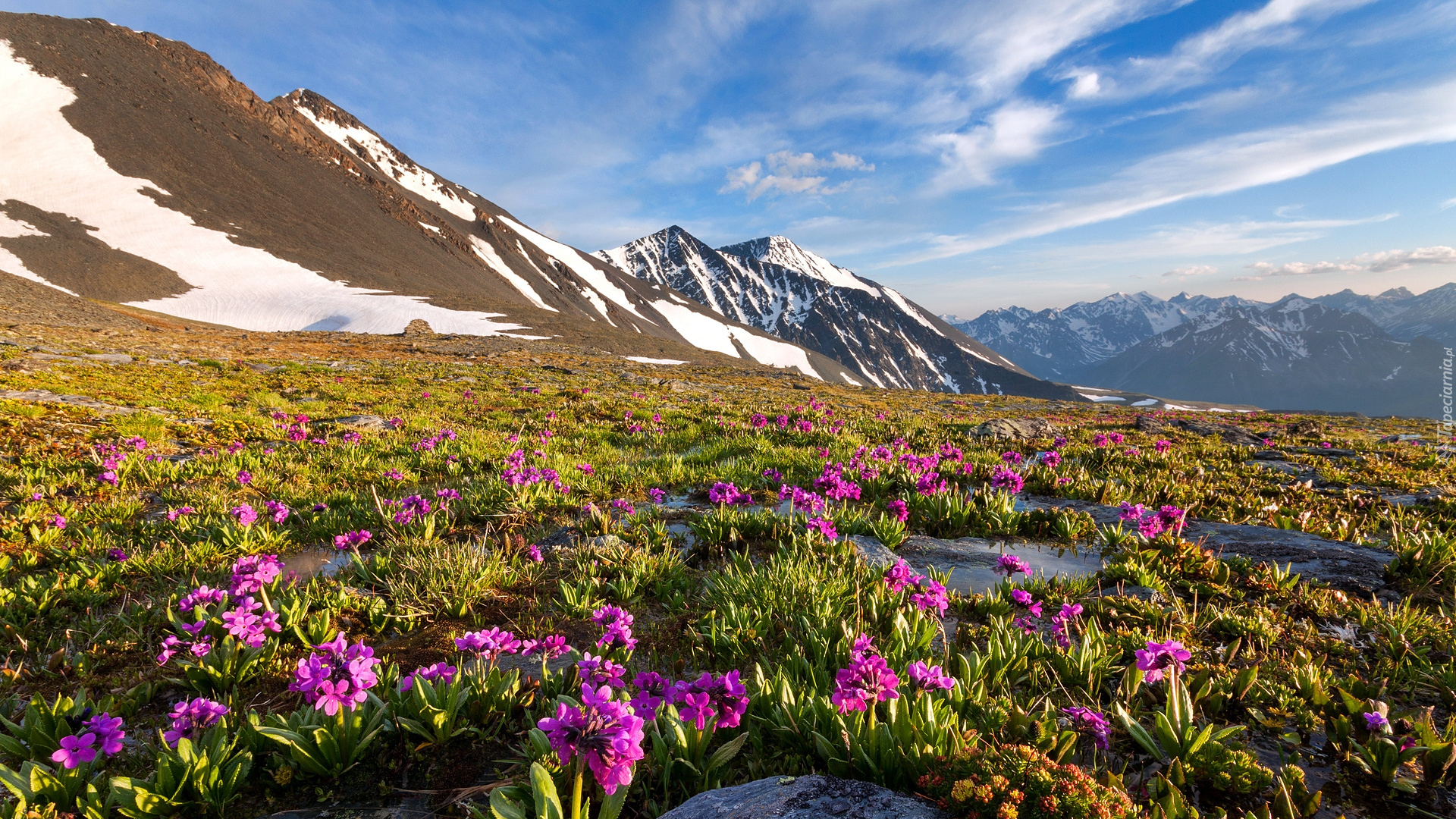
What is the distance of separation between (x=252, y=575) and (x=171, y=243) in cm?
11221

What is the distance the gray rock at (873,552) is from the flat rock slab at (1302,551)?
2491 millimetres

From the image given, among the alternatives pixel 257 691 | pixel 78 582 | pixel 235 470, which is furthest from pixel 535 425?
pixel 257 691

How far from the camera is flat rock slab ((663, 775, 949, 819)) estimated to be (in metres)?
1.76

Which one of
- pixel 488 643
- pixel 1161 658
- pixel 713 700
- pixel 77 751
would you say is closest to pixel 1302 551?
pixel 1161 658

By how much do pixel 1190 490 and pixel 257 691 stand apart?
871cm

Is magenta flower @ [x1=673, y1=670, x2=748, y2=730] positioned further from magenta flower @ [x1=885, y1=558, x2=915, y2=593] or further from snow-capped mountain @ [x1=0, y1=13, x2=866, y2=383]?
snow-capped mountain @ [x1=0, y1=13, x2=866, y2=383]

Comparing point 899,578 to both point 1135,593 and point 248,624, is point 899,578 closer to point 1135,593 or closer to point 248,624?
point 1135,593

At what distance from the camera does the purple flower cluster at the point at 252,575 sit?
131 inches

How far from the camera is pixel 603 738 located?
171cm

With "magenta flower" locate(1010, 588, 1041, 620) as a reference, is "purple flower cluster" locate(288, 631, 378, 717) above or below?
above

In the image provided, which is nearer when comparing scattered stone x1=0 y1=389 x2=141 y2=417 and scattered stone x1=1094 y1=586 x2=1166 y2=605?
scattered stone x1=1094 y1=586 x2=1166 y2=605

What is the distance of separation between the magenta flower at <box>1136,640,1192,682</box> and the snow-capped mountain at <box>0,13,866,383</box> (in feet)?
180

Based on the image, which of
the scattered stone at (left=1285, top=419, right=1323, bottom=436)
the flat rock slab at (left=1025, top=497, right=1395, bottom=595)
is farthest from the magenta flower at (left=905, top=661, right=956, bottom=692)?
the scattered stone at (left=1285, top=419, right=1323, bottom=436)

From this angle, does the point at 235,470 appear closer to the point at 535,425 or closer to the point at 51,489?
the point at 51,489
